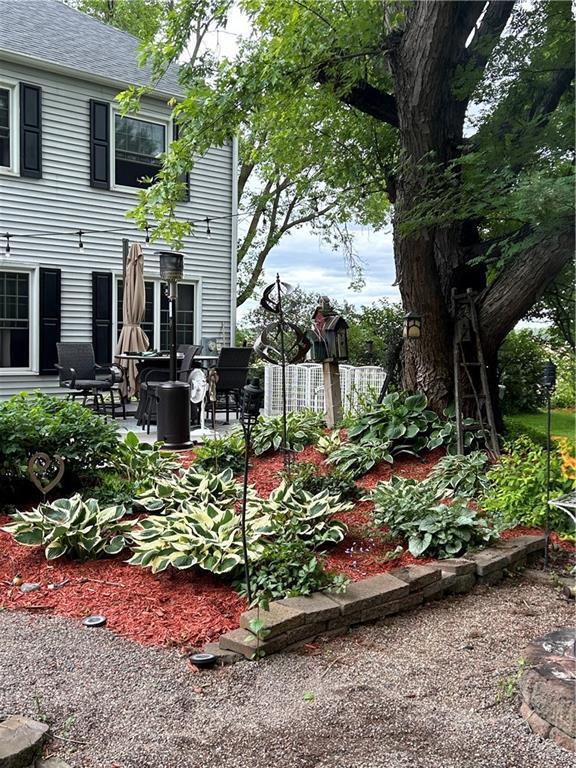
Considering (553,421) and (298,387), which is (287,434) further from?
(553,421)

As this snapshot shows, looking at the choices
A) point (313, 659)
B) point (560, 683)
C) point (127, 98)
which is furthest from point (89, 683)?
point (127, 98)

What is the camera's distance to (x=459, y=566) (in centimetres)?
356

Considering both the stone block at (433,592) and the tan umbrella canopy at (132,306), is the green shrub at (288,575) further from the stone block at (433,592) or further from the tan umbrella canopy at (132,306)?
the tan umbrella canopy at (132,306)

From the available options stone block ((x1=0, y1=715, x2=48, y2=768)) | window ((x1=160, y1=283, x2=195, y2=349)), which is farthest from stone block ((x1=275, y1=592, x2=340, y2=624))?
window ((x1=160, y1=283, x2=195, y2=349))

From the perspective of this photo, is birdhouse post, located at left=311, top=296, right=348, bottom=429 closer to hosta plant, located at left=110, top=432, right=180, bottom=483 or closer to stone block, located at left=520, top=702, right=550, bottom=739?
hosta plant, located at left=110, top=432, right=180, bottom=483

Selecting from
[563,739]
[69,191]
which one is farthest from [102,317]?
[563,739]

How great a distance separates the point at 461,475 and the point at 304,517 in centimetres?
171

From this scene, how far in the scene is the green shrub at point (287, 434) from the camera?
253 inches

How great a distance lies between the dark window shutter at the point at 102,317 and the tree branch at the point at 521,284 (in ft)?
23.0

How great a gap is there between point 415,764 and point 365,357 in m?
10.4

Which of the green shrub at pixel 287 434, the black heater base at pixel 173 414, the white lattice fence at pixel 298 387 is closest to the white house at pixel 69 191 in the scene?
the white lattice fence at pixel 298 387

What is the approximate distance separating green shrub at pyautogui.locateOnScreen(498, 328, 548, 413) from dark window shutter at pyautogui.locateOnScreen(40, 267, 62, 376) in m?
7.26

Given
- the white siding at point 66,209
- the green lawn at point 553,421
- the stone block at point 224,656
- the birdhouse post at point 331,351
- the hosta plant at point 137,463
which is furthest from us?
the white siding at point 66,209

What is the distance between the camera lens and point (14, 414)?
4.75 metres
